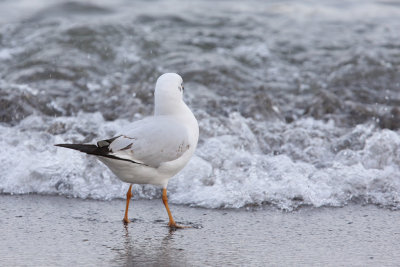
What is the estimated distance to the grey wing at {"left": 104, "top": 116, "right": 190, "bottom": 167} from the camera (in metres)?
3.55

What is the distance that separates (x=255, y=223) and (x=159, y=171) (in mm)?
694

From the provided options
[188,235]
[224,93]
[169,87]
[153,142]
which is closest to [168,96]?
[169,87]

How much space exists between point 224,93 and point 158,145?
339 centimetres

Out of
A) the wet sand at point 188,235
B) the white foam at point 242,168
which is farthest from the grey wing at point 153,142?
the white foam at point 242,168

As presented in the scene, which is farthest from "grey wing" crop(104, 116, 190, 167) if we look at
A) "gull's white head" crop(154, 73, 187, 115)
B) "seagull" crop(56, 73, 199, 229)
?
"gull's white head" crop(154, 73, 187, 115)

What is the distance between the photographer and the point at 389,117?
6.12 metres

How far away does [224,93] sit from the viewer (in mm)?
6918

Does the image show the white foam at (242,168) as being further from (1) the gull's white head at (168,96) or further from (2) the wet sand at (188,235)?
(1) the gull's white head at (168,96)

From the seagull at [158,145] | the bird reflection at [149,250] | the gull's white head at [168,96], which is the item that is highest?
the gull's white head at [168,96]

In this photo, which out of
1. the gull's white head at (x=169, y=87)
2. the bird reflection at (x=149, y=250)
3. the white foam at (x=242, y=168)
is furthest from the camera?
the white foam at (x=242, y=168)

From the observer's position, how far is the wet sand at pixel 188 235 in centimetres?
311

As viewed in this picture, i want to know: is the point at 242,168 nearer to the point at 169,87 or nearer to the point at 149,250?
the point at 169,87

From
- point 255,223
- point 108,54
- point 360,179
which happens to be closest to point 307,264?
point 255,223

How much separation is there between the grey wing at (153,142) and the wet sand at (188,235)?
1.47 ft
